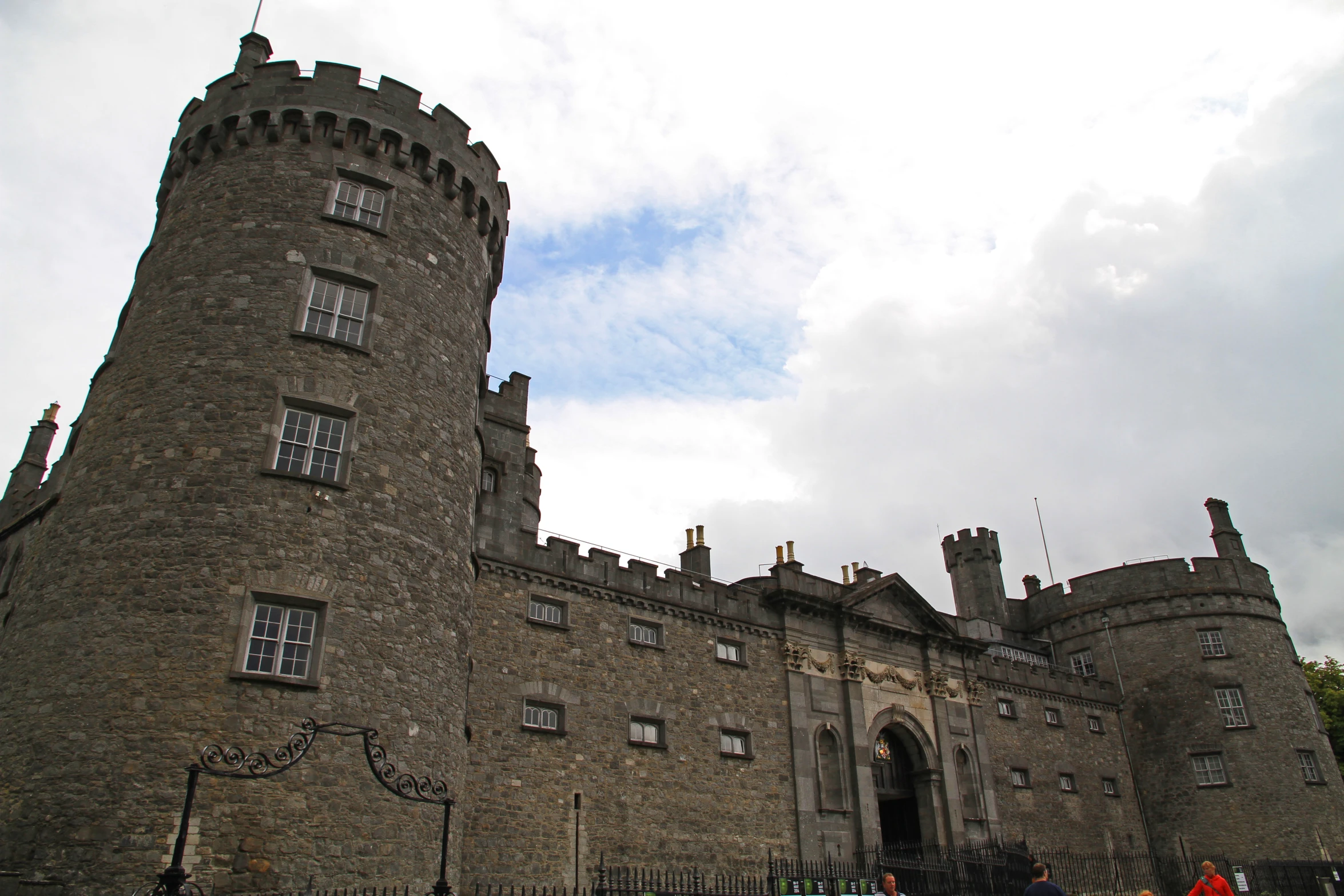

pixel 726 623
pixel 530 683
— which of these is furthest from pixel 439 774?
pixel 726 623

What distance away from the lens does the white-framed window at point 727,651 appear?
90.4 feet

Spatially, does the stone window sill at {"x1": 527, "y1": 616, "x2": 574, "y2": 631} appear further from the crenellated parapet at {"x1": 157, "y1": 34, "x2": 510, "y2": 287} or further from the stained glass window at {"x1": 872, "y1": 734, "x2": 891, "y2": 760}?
the stained glass window at {"x1": 872, "y1": 734, "x2": 891, "y2": 760}

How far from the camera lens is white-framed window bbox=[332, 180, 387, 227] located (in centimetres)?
2003

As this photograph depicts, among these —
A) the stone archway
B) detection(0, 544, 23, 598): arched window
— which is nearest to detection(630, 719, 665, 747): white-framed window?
the stone archway

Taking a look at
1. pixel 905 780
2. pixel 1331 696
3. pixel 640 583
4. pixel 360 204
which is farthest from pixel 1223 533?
pixel 360 204

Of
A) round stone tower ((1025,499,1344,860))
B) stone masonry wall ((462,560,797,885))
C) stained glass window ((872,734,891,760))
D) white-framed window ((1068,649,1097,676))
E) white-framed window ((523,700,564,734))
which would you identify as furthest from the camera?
white-framed window ((1068,649,1097,676))

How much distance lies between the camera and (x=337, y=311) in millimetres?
18828

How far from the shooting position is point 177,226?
19.8m

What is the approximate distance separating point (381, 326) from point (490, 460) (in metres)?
7.29

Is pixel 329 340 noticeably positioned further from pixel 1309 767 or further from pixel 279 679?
pixel 1309 767

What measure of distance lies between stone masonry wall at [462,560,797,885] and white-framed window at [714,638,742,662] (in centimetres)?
19

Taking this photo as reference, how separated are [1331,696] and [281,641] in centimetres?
5577

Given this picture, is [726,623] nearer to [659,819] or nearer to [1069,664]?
[659,819]

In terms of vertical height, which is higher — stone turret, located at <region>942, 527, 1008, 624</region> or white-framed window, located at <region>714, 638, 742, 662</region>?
stone turret, located at <region>942, 527, 1008, 624</region>
